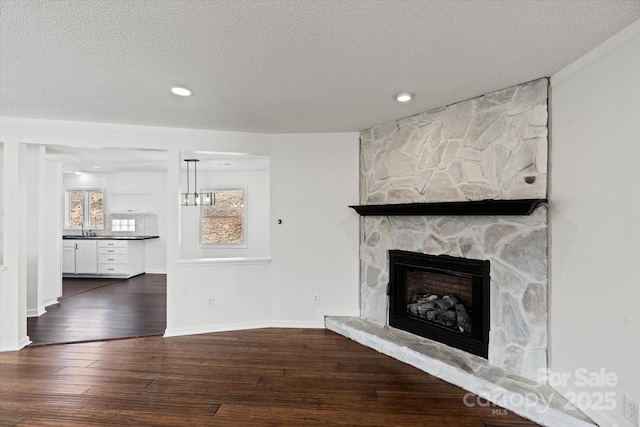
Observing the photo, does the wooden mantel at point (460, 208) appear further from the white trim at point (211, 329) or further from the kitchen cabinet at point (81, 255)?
the kitchen cabinet at point (81, 255)

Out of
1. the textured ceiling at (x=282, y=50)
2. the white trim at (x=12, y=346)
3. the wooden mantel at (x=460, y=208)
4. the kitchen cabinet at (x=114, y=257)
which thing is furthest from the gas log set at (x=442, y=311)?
the kitchen cabinet at (x=114, y=257)

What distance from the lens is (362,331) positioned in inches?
139

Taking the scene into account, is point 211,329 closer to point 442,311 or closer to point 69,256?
point 442,311

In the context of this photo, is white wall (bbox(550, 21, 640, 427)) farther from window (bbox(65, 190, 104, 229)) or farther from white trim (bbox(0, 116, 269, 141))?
window (bbox(65, 190, 104, 229))

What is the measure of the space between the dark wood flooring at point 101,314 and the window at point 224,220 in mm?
1520

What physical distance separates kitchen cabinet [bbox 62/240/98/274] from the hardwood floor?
4219mm

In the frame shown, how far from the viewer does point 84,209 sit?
7.79 meters

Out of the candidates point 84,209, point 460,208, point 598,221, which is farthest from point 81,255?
point 598,221

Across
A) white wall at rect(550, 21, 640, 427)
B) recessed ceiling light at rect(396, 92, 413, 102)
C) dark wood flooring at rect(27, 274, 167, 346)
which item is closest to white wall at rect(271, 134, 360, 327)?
recessed ceiling light at rect(396, 92, 413, 102)

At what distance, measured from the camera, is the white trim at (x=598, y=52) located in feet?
5.90

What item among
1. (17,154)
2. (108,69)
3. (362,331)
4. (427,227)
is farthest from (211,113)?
(362,331)

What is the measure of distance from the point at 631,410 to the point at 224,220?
697 centimetres

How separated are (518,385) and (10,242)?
15.5 ft

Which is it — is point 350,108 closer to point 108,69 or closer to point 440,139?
point 440,139
